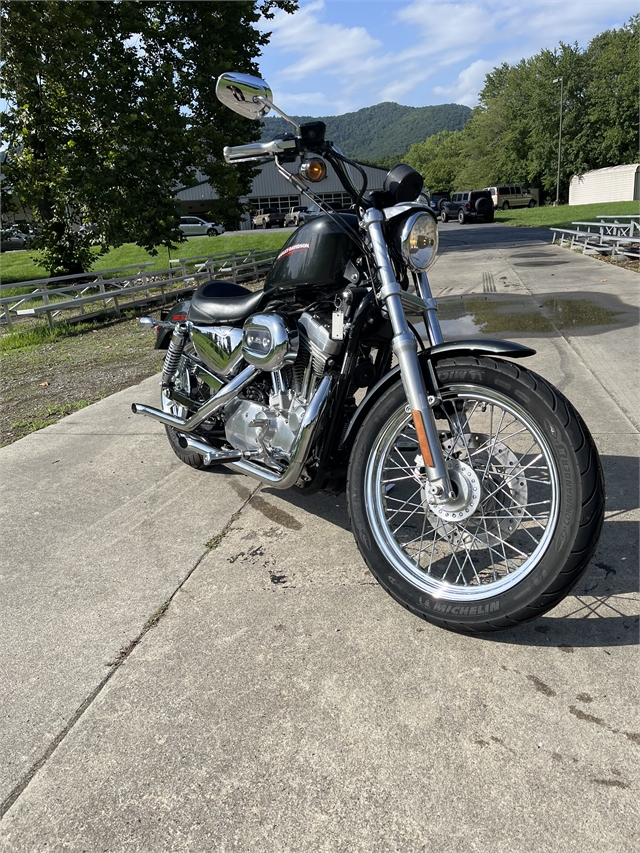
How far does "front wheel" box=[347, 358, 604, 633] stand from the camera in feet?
6.70

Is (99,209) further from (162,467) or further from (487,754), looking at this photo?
(487,754)

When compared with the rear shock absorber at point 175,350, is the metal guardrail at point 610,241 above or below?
below

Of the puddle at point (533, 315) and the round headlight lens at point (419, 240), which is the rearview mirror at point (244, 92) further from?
the puddle at point (533, 315)

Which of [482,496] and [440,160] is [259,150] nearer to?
[482,496]

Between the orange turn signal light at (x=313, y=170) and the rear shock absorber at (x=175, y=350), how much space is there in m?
1.48

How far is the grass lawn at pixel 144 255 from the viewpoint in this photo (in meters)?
23.9

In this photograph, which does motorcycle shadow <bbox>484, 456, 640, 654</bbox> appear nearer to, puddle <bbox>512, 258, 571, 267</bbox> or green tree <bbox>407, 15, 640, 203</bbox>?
puddle <bbox>512, 258, 571, 267</bbox>

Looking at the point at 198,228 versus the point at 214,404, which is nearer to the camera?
the point at 214,404

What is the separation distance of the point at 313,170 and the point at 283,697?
2000 millimetres

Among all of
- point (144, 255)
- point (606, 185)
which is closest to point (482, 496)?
point (144, 255)

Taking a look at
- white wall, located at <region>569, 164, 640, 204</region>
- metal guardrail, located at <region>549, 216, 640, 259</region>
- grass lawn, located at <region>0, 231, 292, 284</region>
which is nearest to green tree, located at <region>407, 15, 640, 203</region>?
white wall, located at <region>569, 164, 640, 204</region>

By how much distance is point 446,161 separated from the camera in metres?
105

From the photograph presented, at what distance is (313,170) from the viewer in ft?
8.30

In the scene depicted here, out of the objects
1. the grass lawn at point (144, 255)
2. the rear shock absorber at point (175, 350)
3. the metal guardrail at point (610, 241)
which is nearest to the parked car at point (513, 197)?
the grass lawn at point (144, 255)
